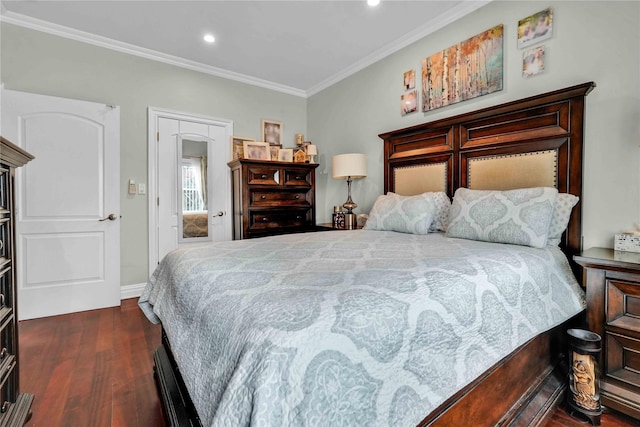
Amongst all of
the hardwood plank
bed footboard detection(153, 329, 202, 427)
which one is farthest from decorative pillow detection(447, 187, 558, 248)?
the hardwood plank

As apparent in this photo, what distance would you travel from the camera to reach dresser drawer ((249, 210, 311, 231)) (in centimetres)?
368

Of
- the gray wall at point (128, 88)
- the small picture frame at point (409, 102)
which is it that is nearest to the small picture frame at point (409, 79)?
the small picture frame at point (409, 102)

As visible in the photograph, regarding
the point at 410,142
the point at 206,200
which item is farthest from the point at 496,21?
the point at 206,200

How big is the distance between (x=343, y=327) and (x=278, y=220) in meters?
3.17

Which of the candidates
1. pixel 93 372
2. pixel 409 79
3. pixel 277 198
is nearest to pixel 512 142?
pixel 409 79

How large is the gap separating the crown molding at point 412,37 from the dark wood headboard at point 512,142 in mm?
923

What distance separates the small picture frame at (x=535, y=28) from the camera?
217 cm

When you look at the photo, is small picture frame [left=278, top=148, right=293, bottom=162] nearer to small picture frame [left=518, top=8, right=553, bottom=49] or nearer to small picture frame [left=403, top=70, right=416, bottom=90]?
small picture frame [left=403, top=70, right=416, bottom=90]

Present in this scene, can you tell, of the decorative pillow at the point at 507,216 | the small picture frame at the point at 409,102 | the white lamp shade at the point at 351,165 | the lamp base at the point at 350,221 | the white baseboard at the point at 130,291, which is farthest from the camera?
the lamp base at the point at 350,221

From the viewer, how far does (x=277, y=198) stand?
388 cm

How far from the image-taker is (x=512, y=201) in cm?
196

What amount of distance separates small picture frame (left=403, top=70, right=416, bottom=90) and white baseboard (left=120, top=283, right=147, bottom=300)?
3.58 metres

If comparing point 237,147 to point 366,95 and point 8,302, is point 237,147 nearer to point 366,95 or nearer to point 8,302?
point 366,95

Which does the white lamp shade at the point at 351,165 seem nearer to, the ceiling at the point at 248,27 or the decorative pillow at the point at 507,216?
the ceiling at the point at 248,27
